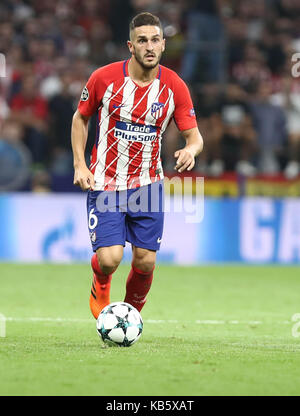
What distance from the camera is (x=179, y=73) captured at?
15344mm

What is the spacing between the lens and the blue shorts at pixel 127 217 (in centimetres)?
696

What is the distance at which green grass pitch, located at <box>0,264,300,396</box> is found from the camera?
16.7 ft

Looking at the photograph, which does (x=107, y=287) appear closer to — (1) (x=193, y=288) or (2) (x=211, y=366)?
(2) (x=211, y=366)

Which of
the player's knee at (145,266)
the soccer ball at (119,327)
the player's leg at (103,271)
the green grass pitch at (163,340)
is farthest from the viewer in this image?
the player's knee at (145,266)

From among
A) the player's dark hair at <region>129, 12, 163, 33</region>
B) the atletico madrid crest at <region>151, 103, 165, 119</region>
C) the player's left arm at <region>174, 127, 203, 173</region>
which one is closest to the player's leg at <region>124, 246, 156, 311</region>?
the player's left arm at <region>174, 127, 203, 173</region>

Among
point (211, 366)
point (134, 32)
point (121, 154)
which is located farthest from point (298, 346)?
point (134, 32)

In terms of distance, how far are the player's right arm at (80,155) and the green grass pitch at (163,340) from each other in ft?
3.98

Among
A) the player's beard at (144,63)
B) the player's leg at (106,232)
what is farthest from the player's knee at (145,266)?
the player's beard at (144,63)

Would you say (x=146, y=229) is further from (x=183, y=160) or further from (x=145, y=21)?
(x=145, y=21)

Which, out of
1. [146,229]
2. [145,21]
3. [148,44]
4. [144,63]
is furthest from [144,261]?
[145,21]

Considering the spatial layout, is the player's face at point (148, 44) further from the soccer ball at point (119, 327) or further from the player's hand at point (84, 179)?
the soccer ball at point (119, 327)

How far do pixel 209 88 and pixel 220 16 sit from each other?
2.12 meters

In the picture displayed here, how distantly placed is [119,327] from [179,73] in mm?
9499

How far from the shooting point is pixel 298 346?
678 cm
